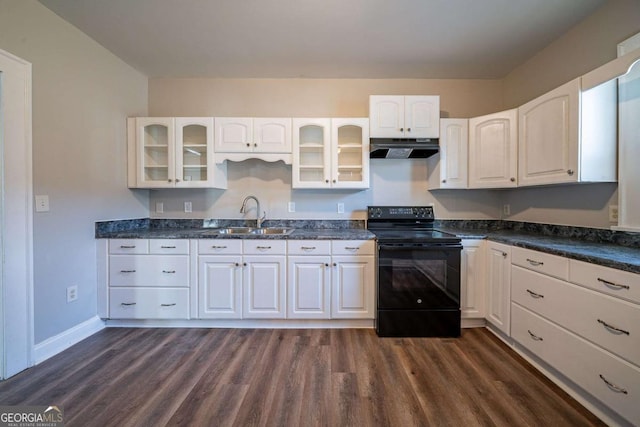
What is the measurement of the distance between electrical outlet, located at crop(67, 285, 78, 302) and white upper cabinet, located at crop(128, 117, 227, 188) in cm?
105

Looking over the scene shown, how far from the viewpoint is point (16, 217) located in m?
1.71

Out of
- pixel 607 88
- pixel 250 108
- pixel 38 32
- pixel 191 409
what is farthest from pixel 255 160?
pixel 607 88

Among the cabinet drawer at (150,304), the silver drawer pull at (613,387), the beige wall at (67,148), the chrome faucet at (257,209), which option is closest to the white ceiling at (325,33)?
the beige wall at (67,148)

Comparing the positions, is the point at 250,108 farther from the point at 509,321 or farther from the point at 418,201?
the point at 509,321

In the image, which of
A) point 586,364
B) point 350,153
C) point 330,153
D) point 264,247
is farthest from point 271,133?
point 586,364

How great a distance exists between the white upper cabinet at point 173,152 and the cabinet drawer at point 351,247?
1.43m

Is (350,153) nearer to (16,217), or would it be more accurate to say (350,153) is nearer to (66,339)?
(16,217)

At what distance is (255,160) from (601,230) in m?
3.08

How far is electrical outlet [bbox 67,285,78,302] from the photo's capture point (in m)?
2.08

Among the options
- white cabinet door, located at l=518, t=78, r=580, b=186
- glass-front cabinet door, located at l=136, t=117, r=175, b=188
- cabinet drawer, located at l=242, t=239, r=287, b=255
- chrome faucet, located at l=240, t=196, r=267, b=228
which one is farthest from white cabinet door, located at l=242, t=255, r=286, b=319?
white cabinet door, located at l=518, t=78, r=580, b=186

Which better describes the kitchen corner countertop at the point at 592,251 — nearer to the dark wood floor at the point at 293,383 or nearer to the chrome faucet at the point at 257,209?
the dark wood floor at the point at 293,383

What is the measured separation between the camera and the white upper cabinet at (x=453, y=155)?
2.65 meters

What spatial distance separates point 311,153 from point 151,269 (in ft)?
6.22

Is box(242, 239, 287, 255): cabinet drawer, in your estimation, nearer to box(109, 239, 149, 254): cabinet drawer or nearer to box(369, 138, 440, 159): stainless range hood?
box(109, 239, 149, 254): cabinet drawer
